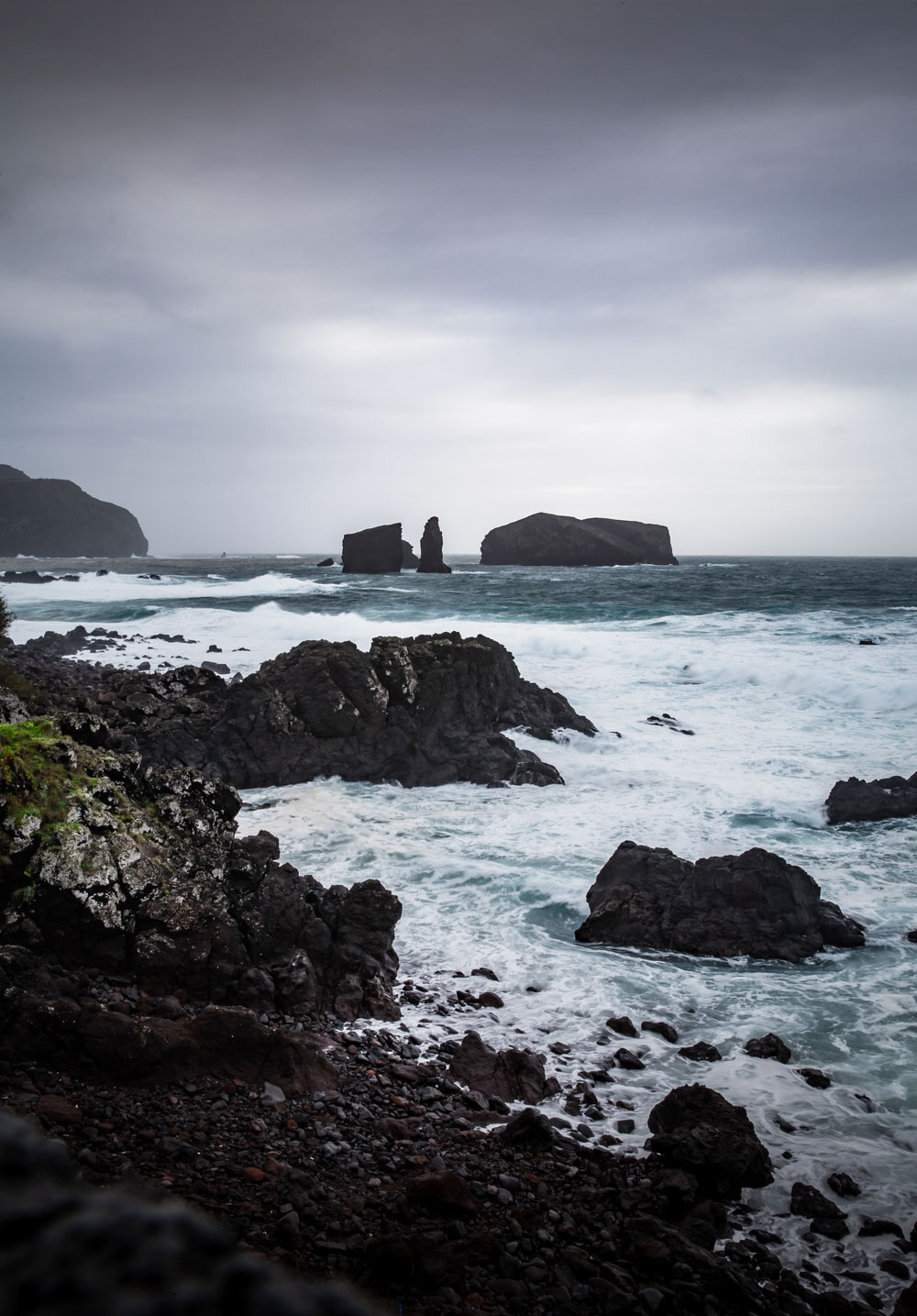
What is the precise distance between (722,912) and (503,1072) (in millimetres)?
3988

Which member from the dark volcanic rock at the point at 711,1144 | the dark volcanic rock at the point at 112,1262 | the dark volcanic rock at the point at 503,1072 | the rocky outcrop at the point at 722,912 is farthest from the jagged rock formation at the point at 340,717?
the dark volcanic rock at the point at 112,1262

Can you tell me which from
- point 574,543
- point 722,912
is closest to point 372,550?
point 574,543

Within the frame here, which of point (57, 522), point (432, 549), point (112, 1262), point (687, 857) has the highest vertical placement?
point (57, 522)

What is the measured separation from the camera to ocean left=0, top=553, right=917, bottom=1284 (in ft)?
21.4

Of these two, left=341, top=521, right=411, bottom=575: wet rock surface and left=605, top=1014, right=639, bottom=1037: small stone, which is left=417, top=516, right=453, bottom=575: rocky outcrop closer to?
left=341, top=521, right=411, bottom=575: wet rock surface

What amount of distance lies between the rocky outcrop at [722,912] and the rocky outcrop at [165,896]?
296cm

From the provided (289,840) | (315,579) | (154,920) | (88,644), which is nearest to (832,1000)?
(154,920)

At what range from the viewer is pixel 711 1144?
550cm

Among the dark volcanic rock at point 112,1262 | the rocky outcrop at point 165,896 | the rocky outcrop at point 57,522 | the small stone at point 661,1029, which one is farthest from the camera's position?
the rocky outcrop at point 57,522

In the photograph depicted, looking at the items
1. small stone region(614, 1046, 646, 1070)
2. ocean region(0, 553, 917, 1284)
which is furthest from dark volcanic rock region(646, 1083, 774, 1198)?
small stone region(614, 1046, 646, 1070)

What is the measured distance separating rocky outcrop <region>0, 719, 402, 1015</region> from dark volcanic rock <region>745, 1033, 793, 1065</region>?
328 cm

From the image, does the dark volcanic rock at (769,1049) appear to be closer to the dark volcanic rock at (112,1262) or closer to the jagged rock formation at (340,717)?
the dark volcanic rock at (112,1262)

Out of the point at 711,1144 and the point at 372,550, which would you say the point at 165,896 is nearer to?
the point at 711,1144

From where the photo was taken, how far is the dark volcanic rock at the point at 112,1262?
1.73 ft
